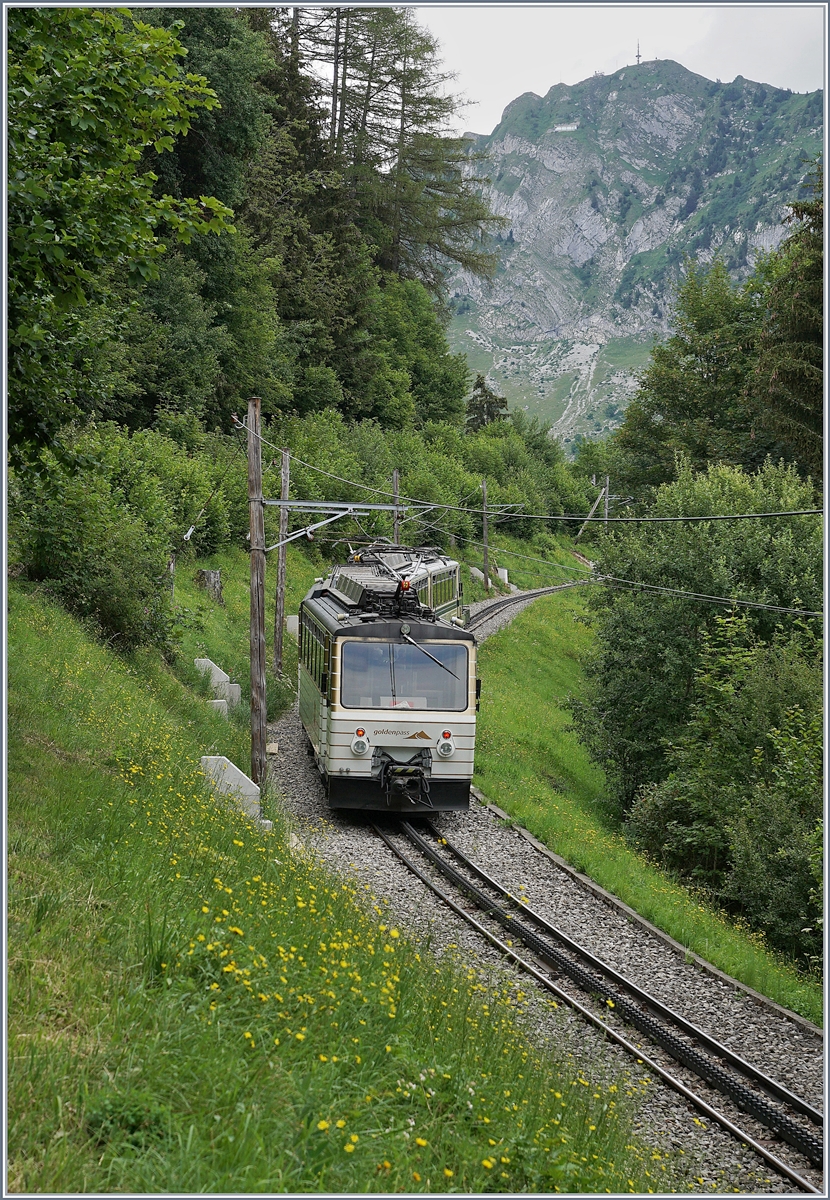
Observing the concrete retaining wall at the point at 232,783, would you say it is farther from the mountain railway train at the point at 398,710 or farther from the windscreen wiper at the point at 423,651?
the windscreen wiper at the point at 423,651

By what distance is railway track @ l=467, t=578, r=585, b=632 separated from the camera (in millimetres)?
40294

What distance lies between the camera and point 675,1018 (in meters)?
10.2

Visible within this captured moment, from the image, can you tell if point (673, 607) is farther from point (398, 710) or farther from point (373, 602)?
point (398, 710)

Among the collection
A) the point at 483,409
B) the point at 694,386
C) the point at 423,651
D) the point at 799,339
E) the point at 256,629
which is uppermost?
the point at 483,409

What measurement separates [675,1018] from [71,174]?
10.3 m

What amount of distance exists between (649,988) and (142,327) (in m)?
28.1

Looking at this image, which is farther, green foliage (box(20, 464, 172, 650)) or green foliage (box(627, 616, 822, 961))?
green foliage (box(20, 464, 172, 650))

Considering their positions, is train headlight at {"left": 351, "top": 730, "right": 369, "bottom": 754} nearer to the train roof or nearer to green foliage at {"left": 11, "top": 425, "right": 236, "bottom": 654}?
the train roof

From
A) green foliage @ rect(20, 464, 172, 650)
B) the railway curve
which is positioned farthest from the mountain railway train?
green foliage @ rect(20, 464, 172, 650)

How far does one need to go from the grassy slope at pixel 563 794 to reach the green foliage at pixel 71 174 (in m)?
10.2

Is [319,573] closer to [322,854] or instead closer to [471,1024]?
[322,854]

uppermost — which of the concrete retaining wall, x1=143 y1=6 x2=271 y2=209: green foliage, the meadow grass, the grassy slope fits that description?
x1=143 y1=6 x2=271 y2=209: green foliage

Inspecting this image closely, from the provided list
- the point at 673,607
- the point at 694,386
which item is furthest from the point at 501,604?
the point at 673,607

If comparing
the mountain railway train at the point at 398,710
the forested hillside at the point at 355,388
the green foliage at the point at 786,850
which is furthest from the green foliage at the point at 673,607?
the mountain railway train at the point at 398,710
